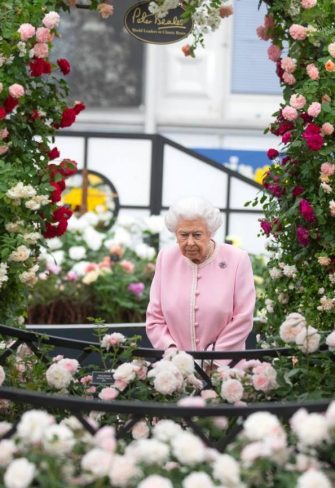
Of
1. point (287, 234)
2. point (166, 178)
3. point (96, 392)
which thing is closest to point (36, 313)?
point (166, 178)

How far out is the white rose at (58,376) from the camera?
3025 mm

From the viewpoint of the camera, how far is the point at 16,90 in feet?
A: 13.1

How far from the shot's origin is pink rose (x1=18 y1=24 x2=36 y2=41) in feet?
13.0

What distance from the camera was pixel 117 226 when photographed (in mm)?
7605

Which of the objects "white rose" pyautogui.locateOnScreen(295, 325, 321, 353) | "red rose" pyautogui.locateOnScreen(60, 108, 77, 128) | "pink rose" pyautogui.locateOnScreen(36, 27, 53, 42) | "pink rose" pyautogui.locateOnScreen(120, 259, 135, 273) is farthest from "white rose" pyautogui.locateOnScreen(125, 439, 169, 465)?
"pink rose" pyautogui.locateOnScreen(120, 259, 135, 273)

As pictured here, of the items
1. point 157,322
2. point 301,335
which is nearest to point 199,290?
point 157,322

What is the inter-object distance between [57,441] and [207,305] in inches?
76.1

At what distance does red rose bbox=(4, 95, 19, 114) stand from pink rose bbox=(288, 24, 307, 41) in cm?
99

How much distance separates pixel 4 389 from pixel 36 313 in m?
4.38

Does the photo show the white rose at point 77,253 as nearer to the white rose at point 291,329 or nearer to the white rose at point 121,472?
the white rose at point 291,329

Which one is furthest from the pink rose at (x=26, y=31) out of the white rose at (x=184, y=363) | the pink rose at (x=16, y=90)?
the white rose at (x=184, y=363)

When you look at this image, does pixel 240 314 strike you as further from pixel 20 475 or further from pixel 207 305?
pixel 20 475

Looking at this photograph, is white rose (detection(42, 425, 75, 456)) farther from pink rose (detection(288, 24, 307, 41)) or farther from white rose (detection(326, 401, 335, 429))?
pink rose (detection(288, 24, 307, 41))

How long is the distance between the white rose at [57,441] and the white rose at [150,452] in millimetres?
113
